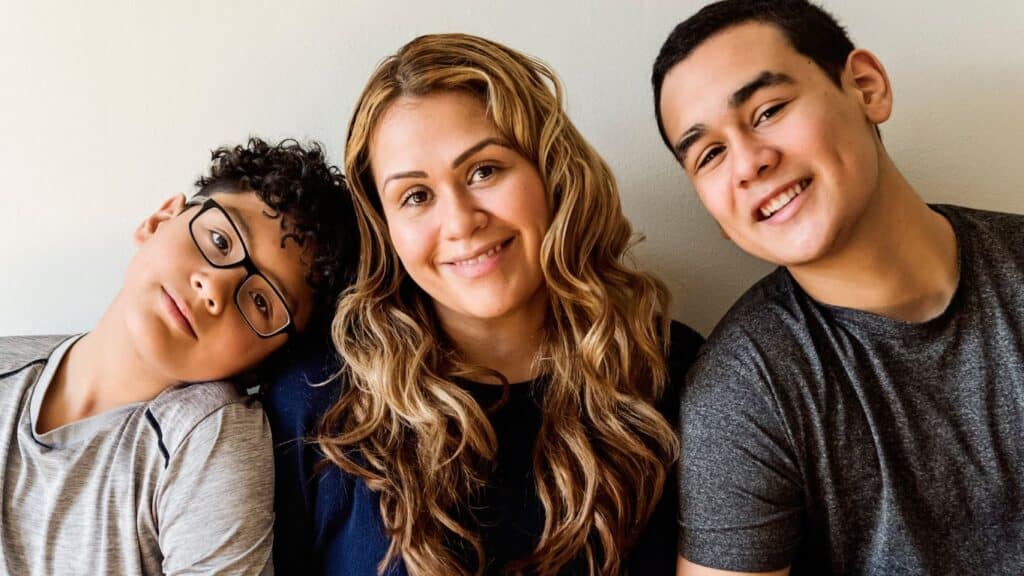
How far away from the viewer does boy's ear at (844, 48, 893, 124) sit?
1.17 metres

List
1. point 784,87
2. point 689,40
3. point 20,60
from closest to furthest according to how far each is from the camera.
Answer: point 784,87 < point 689,40 < point 20,60

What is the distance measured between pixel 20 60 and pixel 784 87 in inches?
56.7

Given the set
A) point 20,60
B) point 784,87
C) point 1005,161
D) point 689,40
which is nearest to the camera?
point 784,87

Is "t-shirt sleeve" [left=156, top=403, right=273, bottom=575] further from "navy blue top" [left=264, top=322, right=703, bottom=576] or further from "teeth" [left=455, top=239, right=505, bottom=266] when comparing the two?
"teeth" [left=455, top=239, right=505, bottom=266]

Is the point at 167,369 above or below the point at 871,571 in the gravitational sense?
above

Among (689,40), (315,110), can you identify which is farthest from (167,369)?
(689,40)

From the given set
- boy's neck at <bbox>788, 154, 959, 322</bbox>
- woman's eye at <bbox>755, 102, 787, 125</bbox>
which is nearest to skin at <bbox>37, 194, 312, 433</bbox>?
woman's eye at <bbox>755, 102, 787, 125</bbox>

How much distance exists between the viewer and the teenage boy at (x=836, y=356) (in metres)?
1.11

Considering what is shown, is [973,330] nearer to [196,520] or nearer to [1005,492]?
[1005,492]

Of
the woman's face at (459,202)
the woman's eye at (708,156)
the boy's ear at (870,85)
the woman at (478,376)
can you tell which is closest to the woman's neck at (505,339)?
the woman at (478,376)

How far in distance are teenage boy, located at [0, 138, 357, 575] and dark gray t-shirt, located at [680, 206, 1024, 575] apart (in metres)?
0.71

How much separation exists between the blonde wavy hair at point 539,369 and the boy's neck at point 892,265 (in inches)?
12.1

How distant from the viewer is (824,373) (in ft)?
3.85

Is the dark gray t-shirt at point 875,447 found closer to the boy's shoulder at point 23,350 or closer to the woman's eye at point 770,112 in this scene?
the woman's eye at point 770,112
